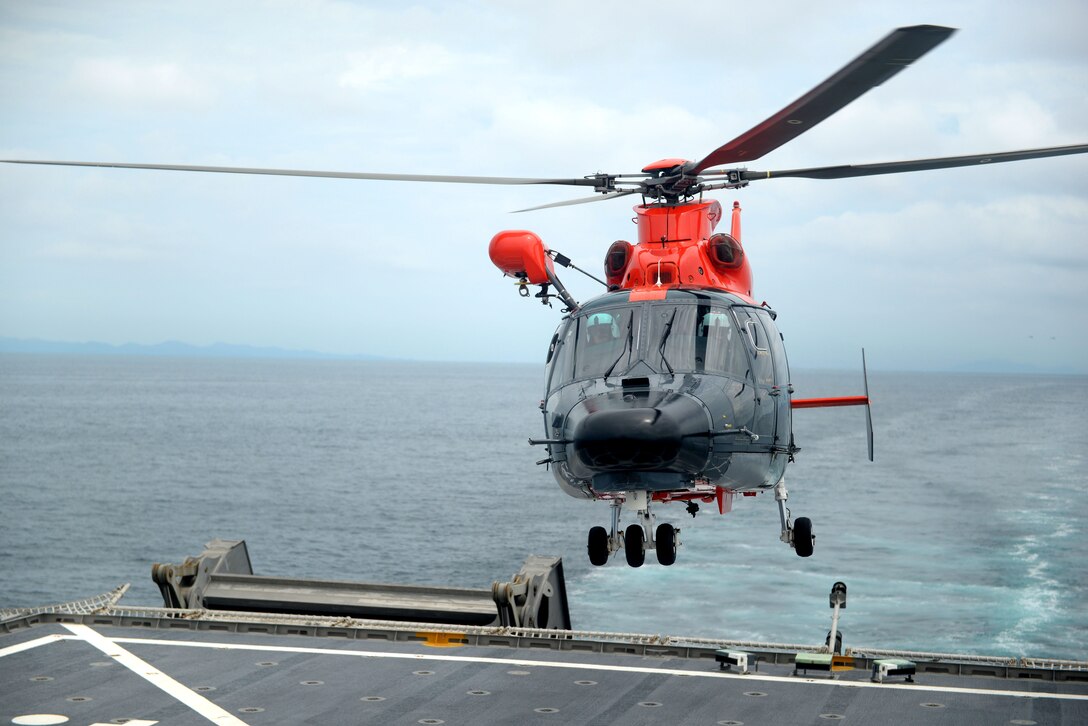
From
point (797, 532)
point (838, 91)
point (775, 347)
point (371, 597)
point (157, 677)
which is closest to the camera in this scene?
point (838, 91)

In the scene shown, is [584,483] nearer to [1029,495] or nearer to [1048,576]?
[1048,576]

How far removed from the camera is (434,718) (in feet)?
47.4

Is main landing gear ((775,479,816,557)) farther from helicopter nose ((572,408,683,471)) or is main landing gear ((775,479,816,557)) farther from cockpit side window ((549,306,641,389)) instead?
helicopter nose ((572,408,683,471))

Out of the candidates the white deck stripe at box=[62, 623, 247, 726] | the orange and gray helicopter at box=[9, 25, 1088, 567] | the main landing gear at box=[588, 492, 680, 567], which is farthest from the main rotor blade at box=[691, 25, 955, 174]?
the white deck stripe at box=[62, 623, 247, 726]

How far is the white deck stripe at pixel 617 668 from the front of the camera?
16109 millimetres

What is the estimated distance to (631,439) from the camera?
1091 cm

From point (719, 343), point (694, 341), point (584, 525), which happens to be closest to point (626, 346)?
point (694, 341)

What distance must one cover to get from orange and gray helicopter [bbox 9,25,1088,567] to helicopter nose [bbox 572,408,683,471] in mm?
13

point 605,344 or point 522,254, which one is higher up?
point 522,254

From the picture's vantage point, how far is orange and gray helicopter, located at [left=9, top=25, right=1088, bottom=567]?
1122 centimetres

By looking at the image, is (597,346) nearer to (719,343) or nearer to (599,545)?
(719,343)

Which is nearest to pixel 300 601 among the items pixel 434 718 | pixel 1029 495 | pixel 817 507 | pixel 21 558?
pixel 434 718

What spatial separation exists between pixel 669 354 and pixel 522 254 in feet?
7.19

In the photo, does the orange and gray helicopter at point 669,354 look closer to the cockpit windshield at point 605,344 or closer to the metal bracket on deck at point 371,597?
the cockpit windshield at point 605,344
